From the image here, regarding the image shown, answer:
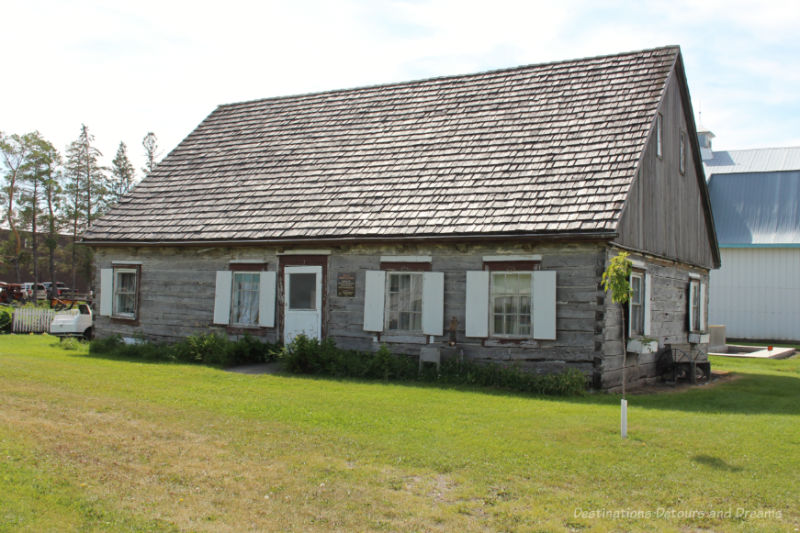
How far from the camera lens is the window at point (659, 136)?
15786mm

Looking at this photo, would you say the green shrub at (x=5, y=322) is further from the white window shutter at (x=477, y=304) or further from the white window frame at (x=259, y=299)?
the white window shutter at (x=477, y=304)

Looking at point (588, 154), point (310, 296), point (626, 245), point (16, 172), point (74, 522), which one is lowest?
point (74, 522)

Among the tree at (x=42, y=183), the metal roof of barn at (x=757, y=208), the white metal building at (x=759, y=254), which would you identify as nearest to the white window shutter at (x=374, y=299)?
the white metal building at (x=759, y=254)

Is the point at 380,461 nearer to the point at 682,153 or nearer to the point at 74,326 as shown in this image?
the point at 682,153

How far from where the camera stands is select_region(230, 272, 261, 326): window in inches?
670

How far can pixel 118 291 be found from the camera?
62.4 feet

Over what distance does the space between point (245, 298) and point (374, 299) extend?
3.76m

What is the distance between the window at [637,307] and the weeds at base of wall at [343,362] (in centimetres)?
233

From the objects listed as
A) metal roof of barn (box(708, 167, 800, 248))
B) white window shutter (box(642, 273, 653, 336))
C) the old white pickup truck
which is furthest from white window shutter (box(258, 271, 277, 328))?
metal roof of barn (box(708, 167, 800, 248))

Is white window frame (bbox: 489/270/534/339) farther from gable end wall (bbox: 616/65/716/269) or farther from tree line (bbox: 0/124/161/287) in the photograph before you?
tree line (bbox: 0/124/161/287)

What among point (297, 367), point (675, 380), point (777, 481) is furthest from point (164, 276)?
point (777, 481)

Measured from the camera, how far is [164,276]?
1820 centimetres

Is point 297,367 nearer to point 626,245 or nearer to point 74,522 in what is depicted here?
point 626,245

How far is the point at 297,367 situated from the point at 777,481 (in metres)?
9.53
